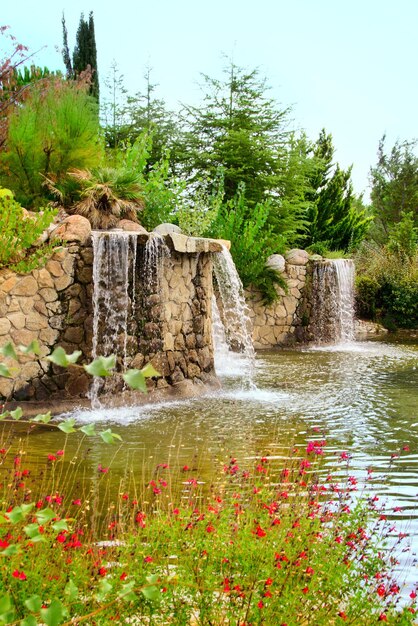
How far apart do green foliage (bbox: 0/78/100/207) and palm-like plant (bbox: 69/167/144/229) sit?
291 millimetres

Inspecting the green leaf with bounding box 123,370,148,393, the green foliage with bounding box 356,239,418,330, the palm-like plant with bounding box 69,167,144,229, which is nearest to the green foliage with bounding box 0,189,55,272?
the palm-like plant with bounding box 69,167,144,229

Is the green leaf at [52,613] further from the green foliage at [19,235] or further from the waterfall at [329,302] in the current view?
the waterfall at [329,302]

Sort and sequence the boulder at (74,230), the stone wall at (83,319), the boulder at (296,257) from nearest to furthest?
the stone wall at (83,319) → the boulder at (74,230) → the boulder at (296,257)

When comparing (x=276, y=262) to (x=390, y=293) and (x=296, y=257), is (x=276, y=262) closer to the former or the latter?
(x=296, y=257)

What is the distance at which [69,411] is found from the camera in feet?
25.7

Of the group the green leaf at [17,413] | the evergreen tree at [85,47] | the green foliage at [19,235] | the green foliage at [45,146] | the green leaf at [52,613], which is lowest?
the green leaf at [52,613]

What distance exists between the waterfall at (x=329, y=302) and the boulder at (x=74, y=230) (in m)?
8.19

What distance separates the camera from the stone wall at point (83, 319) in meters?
7.93

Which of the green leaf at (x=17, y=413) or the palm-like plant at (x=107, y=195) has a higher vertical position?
the palm-like plant at (x=107, y=195)

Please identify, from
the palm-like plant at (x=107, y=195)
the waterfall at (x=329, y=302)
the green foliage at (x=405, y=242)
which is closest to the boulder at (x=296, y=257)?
the waterfall at (x=329, y=302)

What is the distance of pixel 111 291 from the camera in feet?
27.4

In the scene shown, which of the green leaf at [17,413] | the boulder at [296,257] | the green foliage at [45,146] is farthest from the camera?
the boulder at [296,257]

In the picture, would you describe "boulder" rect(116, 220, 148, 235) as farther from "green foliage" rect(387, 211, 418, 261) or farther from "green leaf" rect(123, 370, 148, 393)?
"green foliage" rect(387, 211, 418, 261)

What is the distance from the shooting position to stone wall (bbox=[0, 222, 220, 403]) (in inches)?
312
